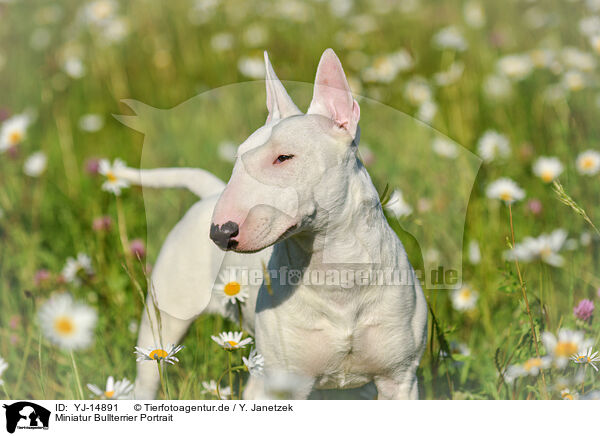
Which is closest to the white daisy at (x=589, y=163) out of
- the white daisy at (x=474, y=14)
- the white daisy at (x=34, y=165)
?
the white daisy at (x=474, y=14)

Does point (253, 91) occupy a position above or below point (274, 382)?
above

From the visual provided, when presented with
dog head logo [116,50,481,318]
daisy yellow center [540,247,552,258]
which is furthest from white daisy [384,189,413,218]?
daisy yellow center [540,247,552,258]

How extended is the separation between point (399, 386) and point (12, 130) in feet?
7.40

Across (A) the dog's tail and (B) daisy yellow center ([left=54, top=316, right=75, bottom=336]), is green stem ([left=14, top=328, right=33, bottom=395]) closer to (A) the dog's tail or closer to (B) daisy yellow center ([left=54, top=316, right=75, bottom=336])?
(B) daisy yellow center ([left=54, top=316, right=75, bottom=336])

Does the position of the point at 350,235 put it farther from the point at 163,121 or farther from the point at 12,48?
the point at 12,48

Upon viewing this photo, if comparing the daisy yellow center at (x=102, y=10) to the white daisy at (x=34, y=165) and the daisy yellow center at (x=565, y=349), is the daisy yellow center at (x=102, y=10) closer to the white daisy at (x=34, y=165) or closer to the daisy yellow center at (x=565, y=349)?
the white daisy at (x=34, y=165)

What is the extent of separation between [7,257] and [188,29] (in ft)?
4.56

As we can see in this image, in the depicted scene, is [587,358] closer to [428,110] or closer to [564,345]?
[564,345]

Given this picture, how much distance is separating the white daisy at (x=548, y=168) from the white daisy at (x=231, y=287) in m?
1.51

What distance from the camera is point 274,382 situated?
73.9 inches

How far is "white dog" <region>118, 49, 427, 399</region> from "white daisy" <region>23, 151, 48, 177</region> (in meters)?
1.48
